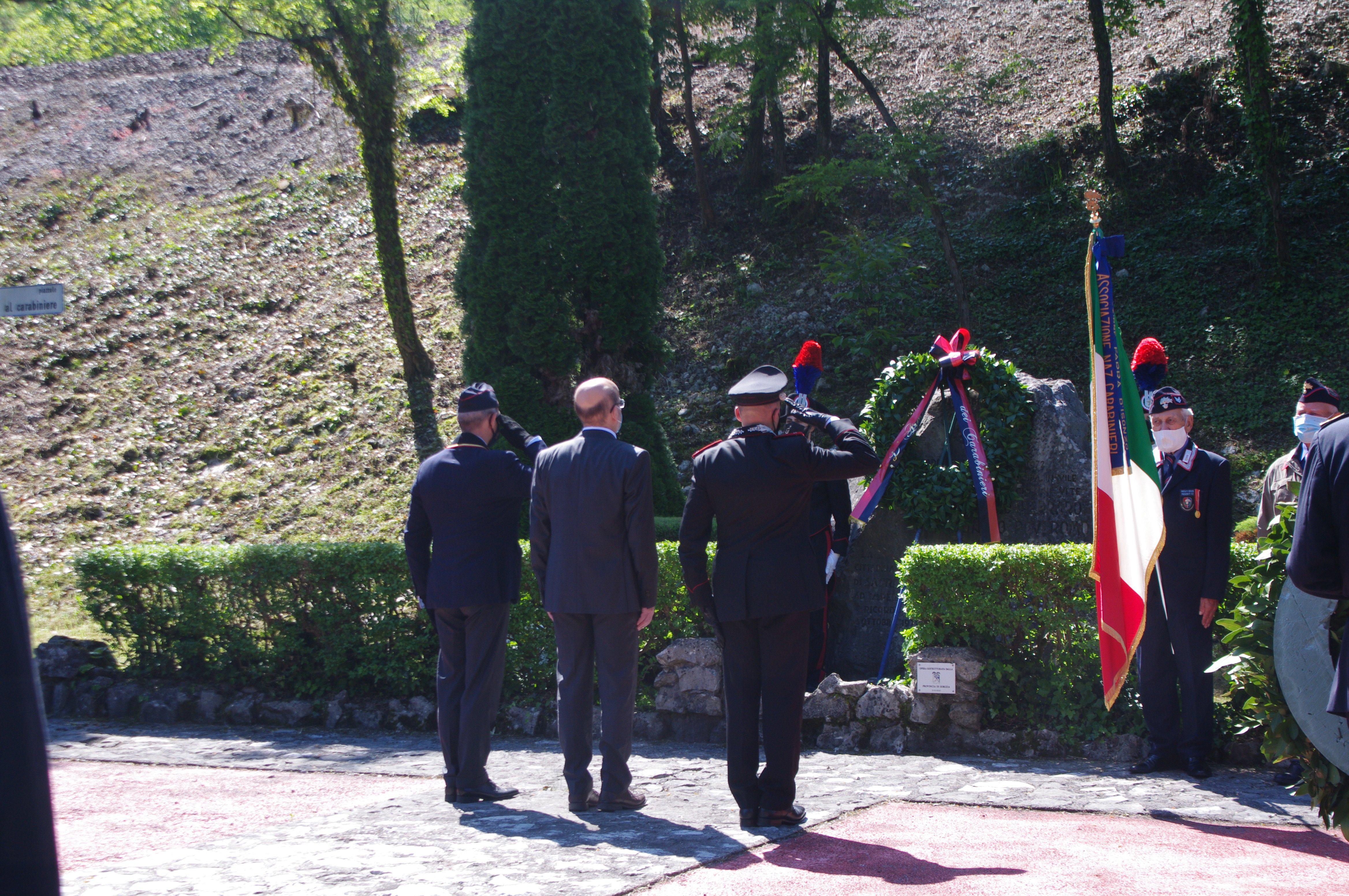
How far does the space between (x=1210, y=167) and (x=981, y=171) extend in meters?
3.90

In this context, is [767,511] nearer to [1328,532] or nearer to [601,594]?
[601,594]

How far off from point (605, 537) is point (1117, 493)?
2.72 m

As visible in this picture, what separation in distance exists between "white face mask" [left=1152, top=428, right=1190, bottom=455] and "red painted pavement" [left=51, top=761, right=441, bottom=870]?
179 inches

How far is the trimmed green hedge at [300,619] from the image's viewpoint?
750 cm

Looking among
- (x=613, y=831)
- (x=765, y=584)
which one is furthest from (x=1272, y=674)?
(x=613, y=831)

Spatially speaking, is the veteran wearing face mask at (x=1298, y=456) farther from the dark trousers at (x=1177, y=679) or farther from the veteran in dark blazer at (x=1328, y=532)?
the veteran in dark blazer at (x=1328, y=532)

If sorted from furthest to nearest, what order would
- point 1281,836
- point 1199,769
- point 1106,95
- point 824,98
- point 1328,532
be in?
point 824,98, point 1106,95, point 1199,769, point 1281,836, point 1328,532

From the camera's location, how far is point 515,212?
11312 millimetres

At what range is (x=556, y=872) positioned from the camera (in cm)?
405

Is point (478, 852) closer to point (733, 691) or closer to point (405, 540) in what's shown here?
point (733, 691)

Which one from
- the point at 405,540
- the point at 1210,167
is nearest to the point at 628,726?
the point at 405,540

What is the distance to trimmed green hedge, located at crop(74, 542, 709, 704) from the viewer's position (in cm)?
750

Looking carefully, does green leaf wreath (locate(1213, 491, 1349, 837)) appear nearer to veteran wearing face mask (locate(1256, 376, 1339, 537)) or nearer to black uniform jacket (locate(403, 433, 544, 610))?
veteran wearing face mask (locate(1256, 376, 1339, 537))

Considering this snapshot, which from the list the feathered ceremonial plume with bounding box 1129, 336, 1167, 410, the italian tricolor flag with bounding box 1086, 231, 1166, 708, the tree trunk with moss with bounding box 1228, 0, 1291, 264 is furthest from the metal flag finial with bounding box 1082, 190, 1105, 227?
the tree trunk with moss with bounding box 1228, 0, 1291, 264
